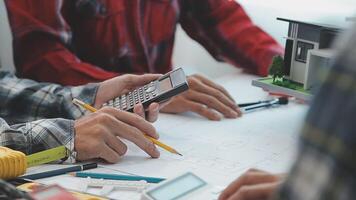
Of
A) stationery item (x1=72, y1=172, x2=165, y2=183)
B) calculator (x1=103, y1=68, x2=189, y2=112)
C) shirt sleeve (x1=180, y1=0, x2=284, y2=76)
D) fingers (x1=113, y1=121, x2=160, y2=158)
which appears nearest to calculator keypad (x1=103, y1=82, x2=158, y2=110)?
calculator (x1=103, y1=68, x2=189, y2=112)

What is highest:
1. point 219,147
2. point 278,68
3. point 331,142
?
point 331,142

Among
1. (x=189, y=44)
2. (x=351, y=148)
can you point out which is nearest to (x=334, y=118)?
(x=351, y=148)

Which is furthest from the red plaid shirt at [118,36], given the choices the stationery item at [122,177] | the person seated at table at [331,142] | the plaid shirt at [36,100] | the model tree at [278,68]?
the person seated at table at [331,142]

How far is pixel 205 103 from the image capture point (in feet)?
3.60

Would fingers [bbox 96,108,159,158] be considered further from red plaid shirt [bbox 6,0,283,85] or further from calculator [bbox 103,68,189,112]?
red plaid shirt [bbox 6,0,283,85]

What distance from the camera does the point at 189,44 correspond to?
186cm

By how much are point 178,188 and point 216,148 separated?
26cm

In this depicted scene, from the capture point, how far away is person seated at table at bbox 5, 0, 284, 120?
1180mm

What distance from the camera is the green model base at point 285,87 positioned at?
993 mm

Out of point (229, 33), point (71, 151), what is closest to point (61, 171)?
point (71, 151)

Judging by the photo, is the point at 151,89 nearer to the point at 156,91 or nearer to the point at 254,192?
the point at 156,91

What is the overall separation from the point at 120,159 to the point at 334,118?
574 mm

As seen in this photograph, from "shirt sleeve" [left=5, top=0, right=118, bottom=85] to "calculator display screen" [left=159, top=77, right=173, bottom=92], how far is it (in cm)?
31

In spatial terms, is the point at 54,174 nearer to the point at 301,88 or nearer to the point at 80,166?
the point at 80,166
